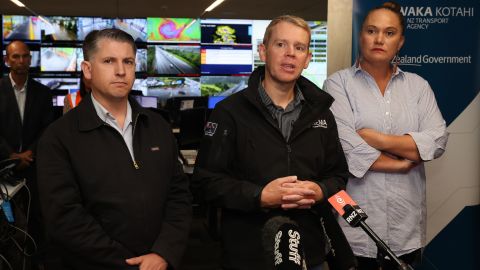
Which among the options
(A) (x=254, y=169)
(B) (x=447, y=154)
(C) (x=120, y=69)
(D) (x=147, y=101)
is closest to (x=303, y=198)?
(A) (x=254, y=169)

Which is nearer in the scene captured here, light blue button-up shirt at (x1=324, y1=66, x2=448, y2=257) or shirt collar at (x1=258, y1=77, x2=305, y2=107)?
shirt collar at (x1=258, y1=77, x2=305, y2=107)

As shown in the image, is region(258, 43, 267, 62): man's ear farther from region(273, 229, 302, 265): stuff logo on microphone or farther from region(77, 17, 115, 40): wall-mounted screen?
region(77, 17, 115, 40): wall-mounted screen

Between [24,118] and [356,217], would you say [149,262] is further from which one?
[24,118]

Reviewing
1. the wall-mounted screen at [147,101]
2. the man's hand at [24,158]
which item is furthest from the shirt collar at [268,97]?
the wall-mounted screen at [147,101]

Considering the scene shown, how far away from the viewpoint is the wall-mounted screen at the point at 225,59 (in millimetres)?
9156

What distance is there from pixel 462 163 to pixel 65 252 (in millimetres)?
2472

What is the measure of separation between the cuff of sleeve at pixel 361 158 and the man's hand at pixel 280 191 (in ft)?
1.49

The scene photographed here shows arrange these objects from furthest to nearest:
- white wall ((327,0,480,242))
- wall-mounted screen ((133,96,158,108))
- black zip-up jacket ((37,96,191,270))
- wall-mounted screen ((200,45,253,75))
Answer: wall-mounted screen ((200,45,253,75)), wall-mounted screen ((133,96,158,108)), white wall ((327,0,480,242)), black zip-up jacket ((37,96,191,270))

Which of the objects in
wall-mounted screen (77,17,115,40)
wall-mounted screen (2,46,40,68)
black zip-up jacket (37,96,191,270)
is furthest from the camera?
wall-mounted screen (77,17,115,40)

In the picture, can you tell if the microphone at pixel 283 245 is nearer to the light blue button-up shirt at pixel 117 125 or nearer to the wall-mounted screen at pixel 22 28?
the light blue button-up shirt at pixel 117 125

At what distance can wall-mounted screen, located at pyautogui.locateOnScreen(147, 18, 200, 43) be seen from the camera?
8953mm

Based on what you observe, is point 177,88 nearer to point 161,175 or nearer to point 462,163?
point 462,163

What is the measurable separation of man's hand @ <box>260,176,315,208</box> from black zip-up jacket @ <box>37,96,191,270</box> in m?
0.38

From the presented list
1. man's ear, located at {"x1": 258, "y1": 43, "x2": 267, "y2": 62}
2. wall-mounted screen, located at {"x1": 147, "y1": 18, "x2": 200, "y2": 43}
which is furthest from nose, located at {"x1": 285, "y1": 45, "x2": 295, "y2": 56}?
wall-mounted screen, located at {"x1": 147, "y1": 18, "x2": 200, "y2": 43}
